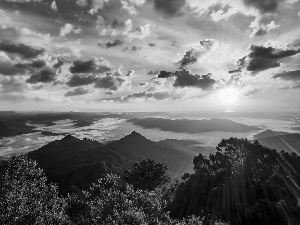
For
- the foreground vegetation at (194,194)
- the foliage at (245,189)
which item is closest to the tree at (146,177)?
the foreground vegetation at (194,194)

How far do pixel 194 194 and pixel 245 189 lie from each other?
57.8 ft

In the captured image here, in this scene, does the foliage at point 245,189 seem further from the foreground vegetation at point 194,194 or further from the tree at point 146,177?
the tree at point 146,177

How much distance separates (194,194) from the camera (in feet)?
322

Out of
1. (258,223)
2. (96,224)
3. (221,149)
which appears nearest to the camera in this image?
(96,224)

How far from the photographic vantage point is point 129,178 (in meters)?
136

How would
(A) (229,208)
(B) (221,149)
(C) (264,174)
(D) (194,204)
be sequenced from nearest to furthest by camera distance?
(A) (229,208) → (D) (194,204) → (C) (264,174) → (B) (221,149)

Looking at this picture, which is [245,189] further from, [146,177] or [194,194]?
[146,177]

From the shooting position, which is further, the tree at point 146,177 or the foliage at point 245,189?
the tree at point 146,177

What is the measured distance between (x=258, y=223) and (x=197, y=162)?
67.5m

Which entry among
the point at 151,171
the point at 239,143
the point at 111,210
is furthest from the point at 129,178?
the point at 111,210

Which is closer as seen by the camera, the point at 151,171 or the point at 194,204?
the point at 194,204

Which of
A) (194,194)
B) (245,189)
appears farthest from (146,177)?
(245,189)

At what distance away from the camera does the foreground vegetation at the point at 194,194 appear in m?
36.9

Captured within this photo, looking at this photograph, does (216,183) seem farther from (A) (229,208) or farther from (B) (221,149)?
(B) (221,149)
